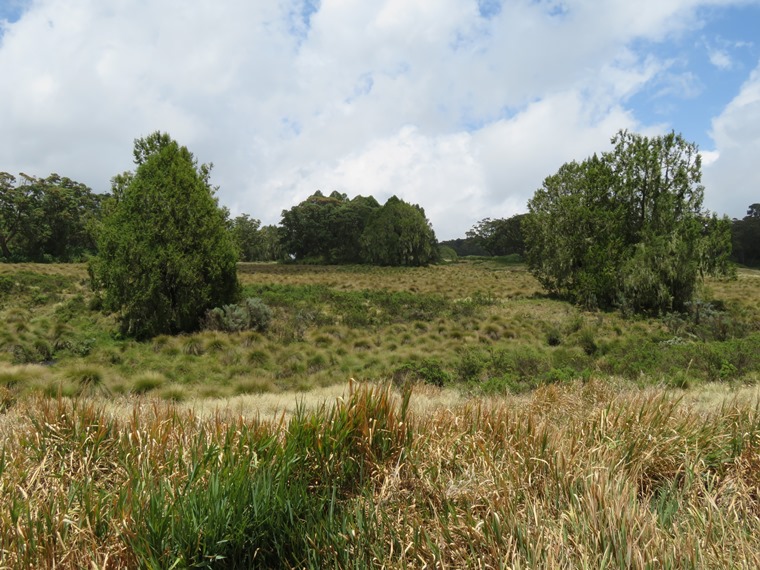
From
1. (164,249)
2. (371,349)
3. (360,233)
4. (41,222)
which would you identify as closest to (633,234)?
(371,349)

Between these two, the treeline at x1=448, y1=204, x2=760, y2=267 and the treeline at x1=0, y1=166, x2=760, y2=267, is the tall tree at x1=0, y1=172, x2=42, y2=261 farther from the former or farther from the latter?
the treeline at x1=448, y1=204, x2=760, y2=267

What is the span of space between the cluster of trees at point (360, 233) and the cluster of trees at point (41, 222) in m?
26.2

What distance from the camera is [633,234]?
22547mm

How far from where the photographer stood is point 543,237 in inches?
1035

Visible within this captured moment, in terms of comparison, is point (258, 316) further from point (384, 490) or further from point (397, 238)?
point (397, 238)

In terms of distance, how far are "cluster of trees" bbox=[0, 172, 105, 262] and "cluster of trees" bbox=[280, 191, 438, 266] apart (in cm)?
2619

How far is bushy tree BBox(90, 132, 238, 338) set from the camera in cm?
1371

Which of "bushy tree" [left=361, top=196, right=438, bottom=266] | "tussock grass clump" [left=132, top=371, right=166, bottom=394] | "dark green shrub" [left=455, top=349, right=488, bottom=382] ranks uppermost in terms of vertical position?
"bushy tree" [left=361, top=196, right=438, bottom=266]

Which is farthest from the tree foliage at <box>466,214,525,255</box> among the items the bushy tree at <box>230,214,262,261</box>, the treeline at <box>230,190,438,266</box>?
the bushy tree at <box>230,214,262,261</box>

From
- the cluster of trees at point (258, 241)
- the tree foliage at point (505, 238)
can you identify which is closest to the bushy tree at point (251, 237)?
the cluster of trees at point (258, 241)

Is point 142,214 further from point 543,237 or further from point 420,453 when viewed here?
point 543,237

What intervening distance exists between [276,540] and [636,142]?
80.0ft

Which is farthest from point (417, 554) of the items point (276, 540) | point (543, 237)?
point (543, 237)

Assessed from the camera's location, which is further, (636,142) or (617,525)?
(636,142)
